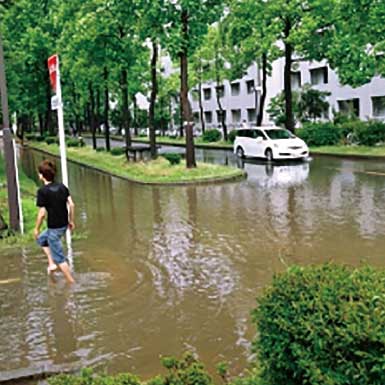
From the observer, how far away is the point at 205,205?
13977mm

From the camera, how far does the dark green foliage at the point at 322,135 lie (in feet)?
96.9

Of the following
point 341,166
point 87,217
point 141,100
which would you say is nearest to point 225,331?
point 87,217

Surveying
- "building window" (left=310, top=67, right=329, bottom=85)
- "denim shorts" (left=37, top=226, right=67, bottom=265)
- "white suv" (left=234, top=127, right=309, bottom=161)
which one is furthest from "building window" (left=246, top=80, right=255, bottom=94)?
"denim shorts" (left=37, top=226, right=67, bottom=265)

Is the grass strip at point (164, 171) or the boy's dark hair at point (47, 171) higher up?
the boy's dark hair at point (47, 171)

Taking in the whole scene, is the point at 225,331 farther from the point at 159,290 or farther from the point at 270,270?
the point at 270,270

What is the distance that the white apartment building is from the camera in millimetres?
45500

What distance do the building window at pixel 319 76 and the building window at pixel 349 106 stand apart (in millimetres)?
2799

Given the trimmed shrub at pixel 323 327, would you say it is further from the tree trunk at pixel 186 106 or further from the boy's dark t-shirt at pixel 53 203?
the tree trunk at pixel 186 106

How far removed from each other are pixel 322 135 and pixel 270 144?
584cm

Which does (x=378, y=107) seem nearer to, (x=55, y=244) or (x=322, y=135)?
(x=322, y=135)

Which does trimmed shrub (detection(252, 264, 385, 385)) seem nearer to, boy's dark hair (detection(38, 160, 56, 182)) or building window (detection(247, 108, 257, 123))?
boy's dark hair (detection(38, 160, 56, 182))

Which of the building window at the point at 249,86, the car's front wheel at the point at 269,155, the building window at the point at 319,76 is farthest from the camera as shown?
the building window at the point at 249,86

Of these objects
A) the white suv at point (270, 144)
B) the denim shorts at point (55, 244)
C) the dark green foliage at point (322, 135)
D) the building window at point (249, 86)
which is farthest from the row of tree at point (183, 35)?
the building window at point (249, 86)

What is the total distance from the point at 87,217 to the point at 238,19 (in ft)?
64.2
